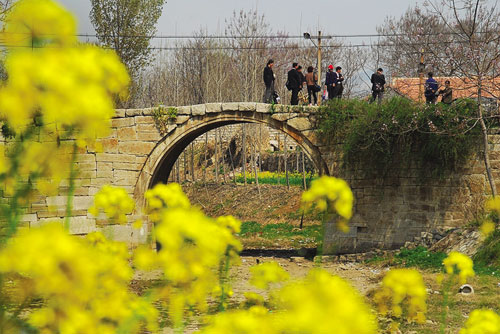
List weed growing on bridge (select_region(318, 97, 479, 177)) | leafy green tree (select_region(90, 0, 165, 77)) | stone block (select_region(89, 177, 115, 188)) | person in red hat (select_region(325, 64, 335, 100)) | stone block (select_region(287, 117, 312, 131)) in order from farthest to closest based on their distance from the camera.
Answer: leafy green tree (select_region(90, 0, 165, 77))
person in red hat (select_region(325, 64, 335, 100))
stone block (select_region(89, 177, 115, 188))
stone block (select_region(287, 117, 312, 131))
weed growing on bridge (select_region(318, 97, 479, 177))

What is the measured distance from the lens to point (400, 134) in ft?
40.1

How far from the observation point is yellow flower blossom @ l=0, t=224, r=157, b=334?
118 centimetres

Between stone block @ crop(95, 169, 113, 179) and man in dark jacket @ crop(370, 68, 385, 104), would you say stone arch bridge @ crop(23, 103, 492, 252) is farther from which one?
man in dark jacket @ crop(370, 68, 385, 104)

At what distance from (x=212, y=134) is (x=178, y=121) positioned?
17.1m

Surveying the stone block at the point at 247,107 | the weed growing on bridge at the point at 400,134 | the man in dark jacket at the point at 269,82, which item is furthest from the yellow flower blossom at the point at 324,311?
the man in dark jacket at the point at 269,82

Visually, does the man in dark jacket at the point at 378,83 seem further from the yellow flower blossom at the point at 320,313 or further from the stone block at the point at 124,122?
the yellow flower blossom at the point at 320,313

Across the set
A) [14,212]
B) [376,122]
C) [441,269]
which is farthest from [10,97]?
[376,122]

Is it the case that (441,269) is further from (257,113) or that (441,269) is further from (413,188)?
(257,113)

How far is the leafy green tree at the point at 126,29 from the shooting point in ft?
71.4

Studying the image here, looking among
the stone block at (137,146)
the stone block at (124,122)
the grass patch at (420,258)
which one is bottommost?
the grass patch at (420,258)

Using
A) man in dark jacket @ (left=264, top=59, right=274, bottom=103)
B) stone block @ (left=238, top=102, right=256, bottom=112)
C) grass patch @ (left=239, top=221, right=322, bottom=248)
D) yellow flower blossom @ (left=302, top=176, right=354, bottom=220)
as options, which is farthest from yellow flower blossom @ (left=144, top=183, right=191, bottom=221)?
grass patch @ (left=239, top=221, right=322, bottom=248)

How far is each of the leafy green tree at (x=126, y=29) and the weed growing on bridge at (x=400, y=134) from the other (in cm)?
1055

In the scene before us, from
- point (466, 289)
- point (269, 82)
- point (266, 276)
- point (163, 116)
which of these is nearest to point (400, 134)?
point (269, 82)

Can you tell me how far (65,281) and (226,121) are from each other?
12451mm
